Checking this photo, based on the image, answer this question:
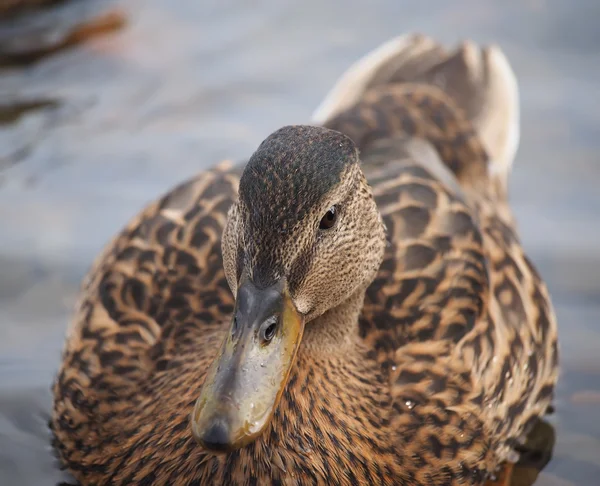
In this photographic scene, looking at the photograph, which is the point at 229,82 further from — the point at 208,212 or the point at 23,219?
the point at 208,212

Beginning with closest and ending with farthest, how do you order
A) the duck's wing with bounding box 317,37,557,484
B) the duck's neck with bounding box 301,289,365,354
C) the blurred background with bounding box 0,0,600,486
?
the duck's neck with bounding box 301,289,365,354 < the duck's wing with bounding box 317,37,557,484 < the blurred background with bounding box 0,0,600,486

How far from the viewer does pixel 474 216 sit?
5035 millimetres

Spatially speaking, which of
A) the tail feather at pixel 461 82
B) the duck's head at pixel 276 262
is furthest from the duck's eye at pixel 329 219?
the tail feather at pixel 461 82

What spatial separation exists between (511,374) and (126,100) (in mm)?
3557

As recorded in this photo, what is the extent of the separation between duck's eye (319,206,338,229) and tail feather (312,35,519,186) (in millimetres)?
2569

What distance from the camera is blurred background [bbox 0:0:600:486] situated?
532 cm

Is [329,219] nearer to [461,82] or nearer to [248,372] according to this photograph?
[248,372]

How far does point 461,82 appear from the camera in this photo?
628 centimetres

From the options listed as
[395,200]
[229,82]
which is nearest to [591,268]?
[395,200]

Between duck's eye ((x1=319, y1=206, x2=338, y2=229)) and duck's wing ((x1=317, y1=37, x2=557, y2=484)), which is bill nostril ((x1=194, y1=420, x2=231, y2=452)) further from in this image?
duck's wing ((x1=317, y1=37, x2=557, y2=484))

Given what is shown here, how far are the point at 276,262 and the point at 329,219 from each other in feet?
1.00

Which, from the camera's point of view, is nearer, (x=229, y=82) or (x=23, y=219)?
(x=23, y=219)

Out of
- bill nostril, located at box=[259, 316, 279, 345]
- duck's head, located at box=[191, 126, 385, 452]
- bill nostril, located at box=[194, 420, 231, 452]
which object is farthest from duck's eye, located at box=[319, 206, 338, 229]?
bill nostril, located at box=[194, 420, 231, 452]

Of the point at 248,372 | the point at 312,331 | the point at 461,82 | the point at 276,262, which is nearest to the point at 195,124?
the point at 461,82
